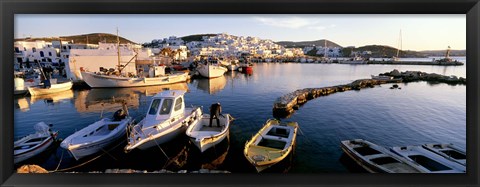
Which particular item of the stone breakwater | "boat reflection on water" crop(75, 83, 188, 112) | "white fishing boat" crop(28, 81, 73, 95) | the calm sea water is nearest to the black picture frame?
the calm sea water

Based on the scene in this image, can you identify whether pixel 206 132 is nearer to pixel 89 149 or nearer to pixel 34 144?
pixel 89 149

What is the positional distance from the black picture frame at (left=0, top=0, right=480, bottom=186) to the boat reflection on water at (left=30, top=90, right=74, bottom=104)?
10016 mm

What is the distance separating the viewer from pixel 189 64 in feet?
82.6

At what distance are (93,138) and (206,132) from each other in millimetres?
2083

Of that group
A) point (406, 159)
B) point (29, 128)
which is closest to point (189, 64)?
point (29, 128)

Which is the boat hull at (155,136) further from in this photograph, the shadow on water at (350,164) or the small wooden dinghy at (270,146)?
the shadow on water at (350,164)

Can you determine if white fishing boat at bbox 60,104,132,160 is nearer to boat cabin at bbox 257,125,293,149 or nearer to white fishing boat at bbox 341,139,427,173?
boat cabin at bbox 257,125,293,149

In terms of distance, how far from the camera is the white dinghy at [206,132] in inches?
174

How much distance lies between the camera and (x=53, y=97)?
1076cm

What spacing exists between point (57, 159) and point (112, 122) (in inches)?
44.6

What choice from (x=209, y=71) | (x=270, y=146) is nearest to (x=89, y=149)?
(x=270, y=146)

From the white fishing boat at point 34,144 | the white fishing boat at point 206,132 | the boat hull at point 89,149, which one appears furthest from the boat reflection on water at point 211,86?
the boat hull at point 89,149

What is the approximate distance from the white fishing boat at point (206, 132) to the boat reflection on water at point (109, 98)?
14.4 feet

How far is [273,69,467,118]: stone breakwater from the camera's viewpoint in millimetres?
8555
